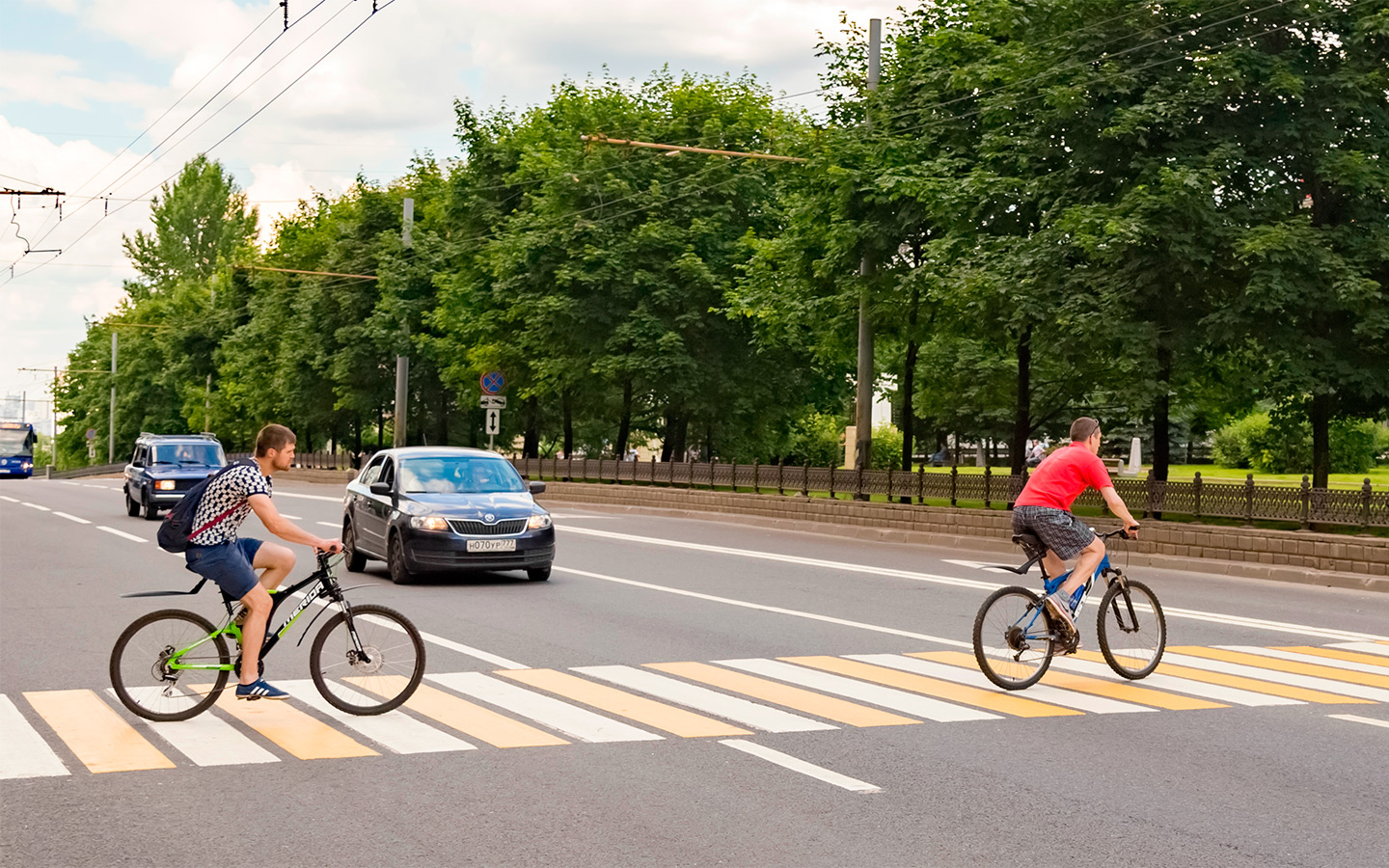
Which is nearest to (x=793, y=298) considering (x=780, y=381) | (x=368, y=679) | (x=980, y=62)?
(x=980, y=62)

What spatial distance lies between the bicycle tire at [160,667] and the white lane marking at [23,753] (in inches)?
20.5

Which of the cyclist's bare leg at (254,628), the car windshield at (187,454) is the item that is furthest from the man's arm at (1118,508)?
the car windshield at (187,454)

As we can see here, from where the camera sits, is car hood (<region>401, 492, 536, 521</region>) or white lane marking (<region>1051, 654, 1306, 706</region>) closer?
white lane marking (<region>1051, 654, 1306, 706</region>)

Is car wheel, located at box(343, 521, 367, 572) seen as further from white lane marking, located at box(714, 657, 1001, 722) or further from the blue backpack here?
the blue backpack

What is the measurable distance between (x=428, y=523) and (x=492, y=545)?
28.9 inches

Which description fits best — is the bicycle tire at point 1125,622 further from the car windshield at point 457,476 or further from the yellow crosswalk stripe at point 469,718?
the car windshield at point 457,476

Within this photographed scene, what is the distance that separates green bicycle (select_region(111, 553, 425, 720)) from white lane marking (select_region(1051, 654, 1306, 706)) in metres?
4.85

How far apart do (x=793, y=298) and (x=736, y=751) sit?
23845 mm

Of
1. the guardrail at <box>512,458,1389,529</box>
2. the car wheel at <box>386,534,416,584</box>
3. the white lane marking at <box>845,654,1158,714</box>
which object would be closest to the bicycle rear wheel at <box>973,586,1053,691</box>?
the white lane marking at <box>845,654,1158,714</box>

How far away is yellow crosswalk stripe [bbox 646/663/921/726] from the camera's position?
861 centimetres

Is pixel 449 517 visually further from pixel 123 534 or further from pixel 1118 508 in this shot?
pixel 123 534

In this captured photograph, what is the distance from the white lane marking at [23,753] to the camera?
6.94 meters

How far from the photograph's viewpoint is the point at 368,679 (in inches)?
338

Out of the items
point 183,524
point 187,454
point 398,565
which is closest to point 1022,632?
point 183,524
